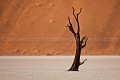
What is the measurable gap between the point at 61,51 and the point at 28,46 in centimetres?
574

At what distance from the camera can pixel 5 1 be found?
81125mm

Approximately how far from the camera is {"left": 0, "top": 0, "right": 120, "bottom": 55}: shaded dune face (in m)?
74.1

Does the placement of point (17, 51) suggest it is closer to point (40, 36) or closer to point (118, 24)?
point (40, 36)

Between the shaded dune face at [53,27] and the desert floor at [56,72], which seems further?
the shaded dune face at [53,27]

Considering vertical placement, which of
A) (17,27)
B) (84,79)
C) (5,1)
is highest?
(5,1)

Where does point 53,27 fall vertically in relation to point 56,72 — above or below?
above

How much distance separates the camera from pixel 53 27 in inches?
3056

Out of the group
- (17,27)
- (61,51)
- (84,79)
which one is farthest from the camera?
(17,27)

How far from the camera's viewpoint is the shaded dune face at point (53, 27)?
74.1 metres

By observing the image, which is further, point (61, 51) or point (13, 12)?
point (13, 12)

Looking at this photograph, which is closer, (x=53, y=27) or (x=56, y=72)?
(x=56, y=72)

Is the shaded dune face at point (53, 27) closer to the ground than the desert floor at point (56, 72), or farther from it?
farther from it

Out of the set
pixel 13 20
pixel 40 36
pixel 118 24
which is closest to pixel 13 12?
pixel 13 20

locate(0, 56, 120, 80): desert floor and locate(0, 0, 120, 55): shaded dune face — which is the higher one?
locate(0, 0, 120, 55): shaded dune face
